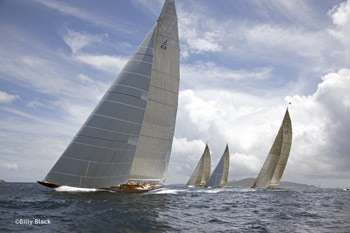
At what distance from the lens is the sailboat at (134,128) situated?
21.5m

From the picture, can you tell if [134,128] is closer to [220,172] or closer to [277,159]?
[277,159]

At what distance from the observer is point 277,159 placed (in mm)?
55844

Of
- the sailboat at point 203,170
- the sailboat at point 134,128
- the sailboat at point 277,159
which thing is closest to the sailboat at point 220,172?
the sailboat at point 203,170

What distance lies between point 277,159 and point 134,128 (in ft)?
135

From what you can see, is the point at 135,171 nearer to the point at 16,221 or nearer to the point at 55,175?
the point at 55,175

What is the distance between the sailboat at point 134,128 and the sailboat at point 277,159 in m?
32.6

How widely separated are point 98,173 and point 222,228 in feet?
43.6

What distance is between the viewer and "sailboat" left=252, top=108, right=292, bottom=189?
5412 centimetres

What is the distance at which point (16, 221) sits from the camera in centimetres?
1127

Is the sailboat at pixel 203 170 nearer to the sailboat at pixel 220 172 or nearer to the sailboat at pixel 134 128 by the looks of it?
the sailboat at pixel 220 172

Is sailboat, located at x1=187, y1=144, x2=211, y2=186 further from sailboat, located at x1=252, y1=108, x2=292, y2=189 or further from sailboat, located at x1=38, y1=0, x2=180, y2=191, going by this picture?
Answer: sailboat, located at x1=38, y1=0, x2=180, y2=191

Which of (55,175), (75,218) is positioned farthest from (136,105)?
(75,218)

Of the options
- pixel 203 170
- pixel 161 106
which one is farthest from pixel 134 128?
pixel 203 170

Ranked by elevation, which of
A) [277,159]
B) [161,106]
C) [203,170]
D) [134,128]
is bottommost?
[203,170]
